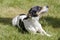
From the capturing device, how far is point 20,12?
899 centimetres

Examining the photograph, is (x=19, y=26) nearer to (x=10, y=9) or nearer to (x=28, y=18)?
(x=28, y=18)

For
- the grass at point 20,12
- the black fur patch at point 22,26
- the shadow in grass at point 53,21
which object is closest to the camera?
the grass at point 20,12

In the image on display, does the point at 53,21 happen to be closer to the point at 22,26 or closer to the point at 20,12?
the point at 20,12

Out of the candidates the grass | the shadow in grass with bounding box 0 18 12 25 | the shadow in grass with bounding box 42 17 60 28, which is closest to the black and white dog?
the grass

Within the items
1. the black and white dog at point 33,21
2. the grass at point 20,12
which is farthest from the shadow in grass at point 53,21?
the black and white dog at point 33,21

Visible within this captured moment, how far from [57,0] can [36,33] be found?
11.7ft

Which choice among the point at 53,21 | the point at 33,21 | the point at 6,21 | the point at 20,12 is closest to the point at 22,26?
the point at 33,21

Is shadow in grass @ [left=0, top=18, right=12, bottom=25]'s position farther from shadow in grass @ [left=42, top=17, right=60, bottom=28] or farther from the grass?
shadow in grass @ [left=42, top=17, right=60, bottom=28]

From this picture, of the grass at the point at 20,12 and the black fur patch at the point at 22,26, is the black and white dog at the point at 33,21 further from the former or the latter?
the grass at the point at 20,12

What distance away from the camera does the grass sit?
262 inches

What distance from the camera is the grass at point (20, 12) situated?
666cm

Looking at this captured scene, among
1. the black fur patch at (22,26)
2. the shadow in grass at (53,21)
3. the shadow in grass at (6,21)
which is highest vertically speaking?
the black fur patch at (22,26)

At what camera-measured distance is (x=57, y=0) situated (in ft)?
33.4

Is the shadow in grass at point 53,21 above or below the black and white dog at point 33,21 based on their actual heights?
below
